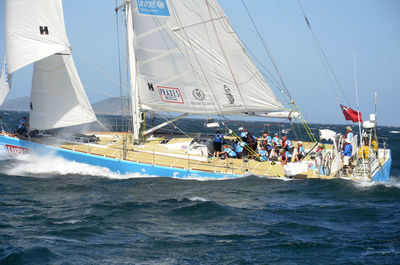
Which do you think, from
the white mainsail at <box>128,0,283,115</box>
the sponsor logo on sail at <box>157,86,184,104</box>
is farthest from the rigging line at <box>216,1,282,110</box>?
the sponsor logo on sail at <box>157,86,184,104</box>

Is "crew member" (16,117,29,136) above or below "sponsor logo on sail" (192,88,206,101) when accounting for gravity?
below

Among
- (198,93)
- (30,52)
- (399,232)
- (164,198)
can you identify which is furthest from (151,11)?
(399,232)

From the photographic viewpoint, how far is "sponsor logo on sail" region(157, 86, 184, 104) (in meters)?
17.8

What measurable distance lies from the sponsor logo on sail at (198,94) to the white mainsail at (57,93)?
5.00 metres

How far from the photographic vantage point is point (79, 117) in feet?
59.5

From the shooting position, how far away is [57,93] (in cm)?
1791

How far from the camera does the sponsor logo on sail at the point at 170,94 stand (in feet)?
58.3

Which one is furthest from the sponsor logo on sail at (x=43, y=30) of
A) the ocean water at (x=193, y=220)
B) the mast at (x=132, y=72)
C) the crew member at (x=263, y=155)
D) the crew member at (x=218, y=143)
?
the crew member at (x=263, y=155)

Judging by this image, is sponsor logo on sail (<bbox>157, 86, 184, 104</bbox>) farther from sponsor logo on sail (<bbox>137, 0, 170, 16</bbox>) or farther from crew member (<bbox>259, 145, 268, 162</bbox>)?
crew member (<bbox>259, 145, 268, 162</bbox>)

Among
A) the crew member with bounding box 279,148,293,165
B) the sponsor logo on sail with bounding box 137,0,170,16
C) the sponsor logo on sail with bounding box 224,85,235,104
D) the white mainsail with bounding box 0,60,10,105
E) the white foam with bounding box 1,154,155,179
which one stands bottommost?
the white foam with bounding box 1,154,155,179

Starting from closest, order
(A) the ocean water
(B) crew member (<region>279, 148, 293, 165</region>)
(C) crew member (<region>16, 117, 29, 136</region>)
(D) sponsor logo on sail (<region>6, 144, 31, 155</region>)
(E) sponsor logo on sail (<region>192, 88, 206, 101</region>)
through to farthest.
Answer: (A) the ocean water
(B) crew member (<region>279, 148, 293, 165</region>)
(E) sponsor logo on sail (<region>192, 88, 206, 101</region>)
(D) sponsor logo on sail (<region>6, 144, 31, 155</region>)
(C) crew member (<region>16, 117, 29, 136</region>)

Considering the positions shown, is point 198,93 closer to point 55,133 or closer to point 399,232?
point 55,133

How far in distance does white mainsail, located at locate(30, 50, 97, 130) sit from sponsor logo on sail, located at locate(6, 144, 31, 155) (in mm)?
1133

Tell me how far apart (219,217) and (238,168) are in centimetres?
479
